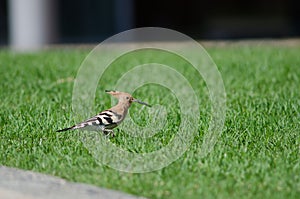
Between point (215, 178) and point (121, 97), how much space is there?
52.7 inches

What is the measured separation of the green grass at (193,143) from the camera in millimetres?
4852

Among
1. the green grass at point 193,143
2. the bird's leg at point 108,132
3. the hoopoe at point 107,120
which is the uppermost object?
the hoopoe at point 107,120

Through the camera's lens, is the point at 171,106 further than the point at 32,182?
Yes

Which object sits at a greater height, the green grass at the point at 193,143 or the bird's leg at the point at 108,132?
the bird's leg at the point at 108,132

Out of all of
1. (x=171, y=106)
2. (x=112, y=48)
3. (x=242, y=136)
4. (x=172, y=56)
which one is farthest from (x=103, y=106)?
(x=112, y=48)

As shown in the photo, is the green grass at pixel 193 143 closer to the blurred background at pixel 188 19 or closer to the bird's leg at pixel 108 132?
the bird's leg at pixel 108 132

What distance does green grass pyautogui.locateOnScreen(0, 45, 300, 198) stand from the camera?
15.9ft

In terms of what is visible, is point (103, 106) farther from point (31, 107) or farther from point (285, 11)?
point (285, 11)

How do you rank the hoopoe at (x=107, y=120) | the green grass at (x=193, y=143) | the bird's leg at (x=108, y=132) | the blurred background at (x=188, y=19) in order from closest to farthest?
the green grass at (x=193, y=143), the hoopoe at (x=107, y=120), the bird's leg at (x=108, y=132), the blurred background at (x=188, y=19)

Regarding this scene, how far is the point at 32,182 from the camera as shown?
480cm

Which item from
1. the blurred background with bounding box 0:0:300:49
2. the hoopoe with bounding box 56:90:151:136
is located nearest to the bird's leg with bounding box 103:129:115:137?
the hoopoe with bounding box 56:90:151:136

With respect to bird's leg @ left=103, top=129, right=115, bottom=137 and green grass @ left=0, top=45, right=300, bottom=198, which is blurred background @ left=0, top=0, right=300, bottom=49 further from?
bird's leg @ left=103, top=129, right=115, bottom=137

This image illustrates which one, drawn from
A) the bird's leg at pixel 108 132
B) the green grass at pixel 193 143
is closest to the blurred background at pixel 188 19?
the green grass at pixel 193 143

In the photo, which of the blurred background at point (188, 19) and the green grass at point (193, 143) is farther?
the blurred background at point (188, 19)
